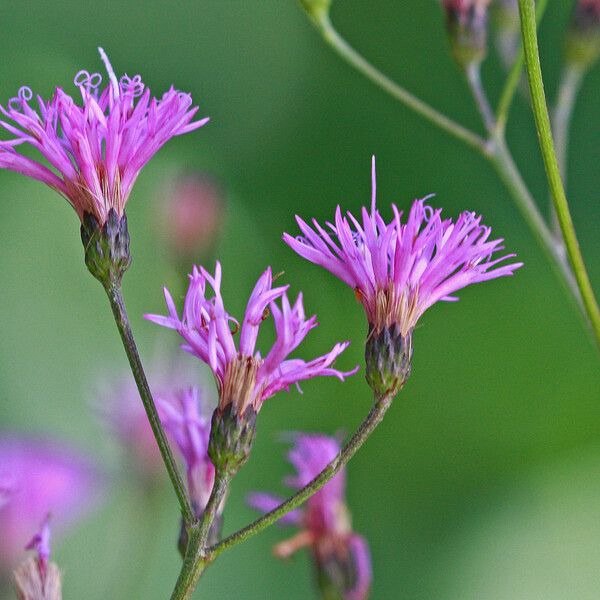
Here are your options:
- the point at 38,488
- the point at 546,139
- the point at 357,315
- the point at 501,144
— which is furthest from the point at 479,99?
the point at 357,315

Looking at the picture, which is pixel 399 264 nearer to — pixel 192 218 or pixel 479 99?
pixel 479 99

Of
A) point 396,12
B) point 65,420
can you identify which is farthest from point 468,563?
point 396,12

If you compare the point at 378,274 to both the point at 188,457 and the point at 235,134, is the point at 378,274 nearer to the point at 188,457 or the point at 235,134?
the point at 188,457

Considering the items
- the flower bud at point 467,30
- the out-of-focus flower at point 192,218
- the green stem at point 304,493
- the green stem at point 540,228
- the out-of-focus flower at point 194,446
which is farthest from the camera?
the out-of-focus flower at point 192,218

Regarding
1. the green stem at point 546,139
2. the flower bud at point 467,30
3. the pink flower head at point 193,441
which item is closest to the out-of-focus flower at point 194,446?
the pink flower head at point 193,441

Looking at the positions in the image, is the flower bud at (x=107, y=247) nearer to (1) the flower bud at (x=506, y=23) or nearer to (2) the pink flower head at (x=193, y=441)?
(2) the pink flower head at (x=193, y=441)
